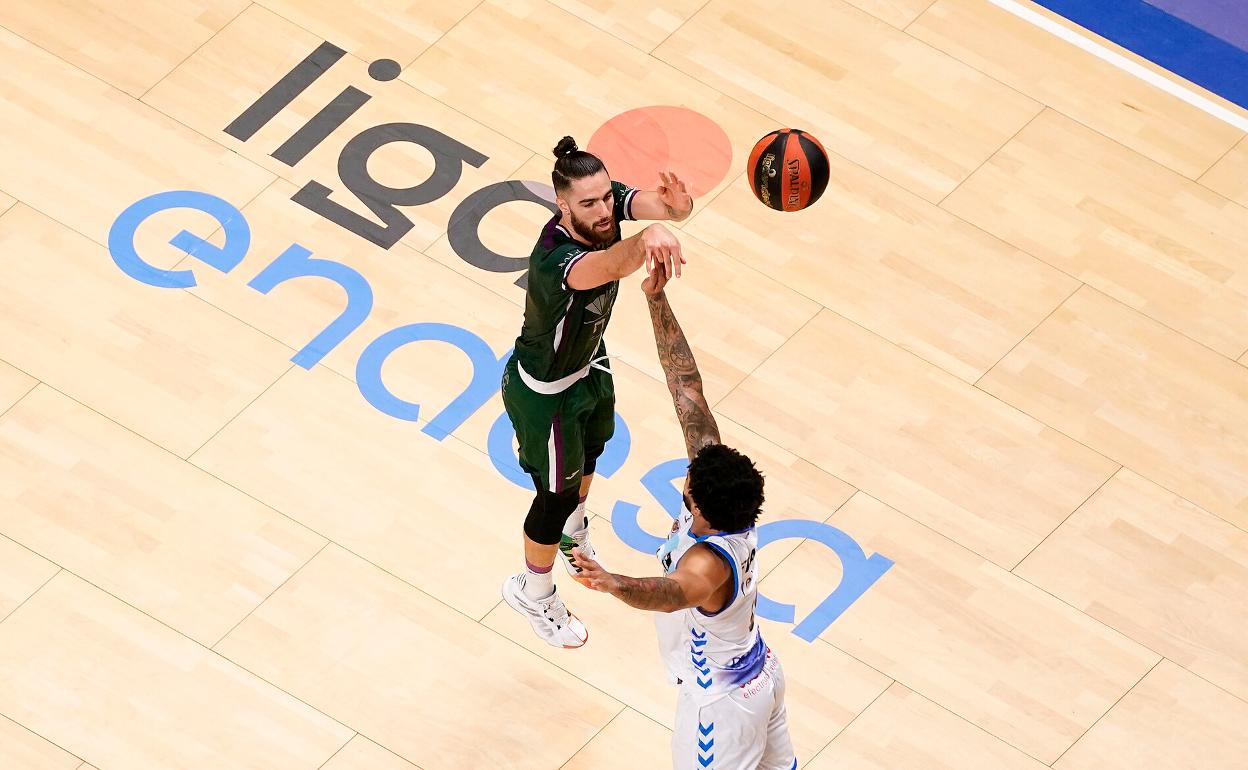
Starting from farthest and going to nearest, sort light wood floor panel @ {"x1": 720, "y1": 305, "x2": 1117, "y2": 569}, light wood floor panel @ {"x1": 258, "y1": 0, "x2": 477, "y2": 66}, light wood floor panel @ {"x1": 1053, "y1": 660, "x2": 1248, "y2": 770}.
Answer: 1. light wood floor panel @ {"x1": 258, "y1": 0, "x2": 477, "y2": 66}
2. light wood floor panel @ {"x1": 720, "y1": 305, "x2": 1117, "y2": 569}
3. light wood floor panel @ {"x1": 1053, "y1": 660, "x2": 1248, "y2": 770}

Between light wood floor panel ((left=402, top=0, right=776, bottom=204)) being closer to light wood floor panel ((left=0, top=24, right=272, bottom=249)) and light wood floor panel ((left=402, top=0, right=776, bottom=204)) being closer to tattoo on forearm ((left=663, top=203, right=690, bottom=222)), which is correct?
light wood floor panel ((left=0, top=24, right=272, bottom=249))

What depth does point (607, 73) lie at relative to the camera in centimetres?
1234

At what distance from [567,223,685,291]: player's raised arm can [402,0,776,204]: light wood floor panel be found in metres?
4.01

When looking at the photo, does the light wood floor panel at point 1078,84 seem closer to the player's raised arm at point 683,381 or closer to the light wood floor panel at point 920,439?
the light wood floor panel at point 920,439

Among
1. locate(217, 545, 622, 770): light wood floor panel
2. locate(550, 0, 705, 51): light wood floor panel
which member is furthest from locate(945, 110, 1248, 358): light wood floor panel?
locate(217, 545, 622, 770): light wood floor panel

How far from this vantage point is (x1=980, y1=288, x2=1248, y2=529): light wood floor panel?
1057 cm

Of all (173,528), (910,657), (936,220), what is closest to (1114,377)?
(936,220)

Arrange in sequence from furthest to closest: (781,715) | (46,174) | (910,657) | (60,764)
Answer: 1. (46,174)
2. (910,657)
3. (60,764)
4. (781,715)

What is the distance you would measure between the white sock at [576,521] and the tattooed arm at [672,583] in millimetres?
1652

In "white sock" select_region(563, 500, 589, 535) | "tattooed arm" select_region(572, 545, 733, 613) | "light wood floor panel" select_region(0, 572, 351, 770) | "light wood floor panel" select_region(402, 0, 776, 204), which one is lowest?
"light wood floor panel" select_region(0, 572, 351, 770)

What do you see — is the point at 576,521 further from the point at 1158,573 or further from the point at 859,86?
the point at 859,86

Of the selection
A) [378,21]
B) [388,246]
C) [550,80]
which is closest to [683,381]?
[388,246]

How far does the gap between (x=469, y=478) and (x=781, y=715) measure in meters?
2.65

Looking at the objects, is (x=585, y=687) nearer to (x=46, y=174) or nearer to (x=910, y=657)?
(x=910, y=657)
